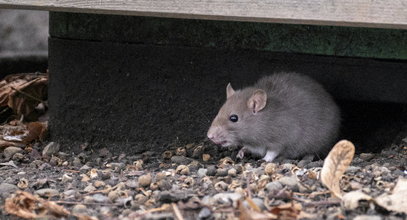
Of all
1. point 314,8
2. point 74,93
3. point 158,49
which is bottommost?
point 74,93

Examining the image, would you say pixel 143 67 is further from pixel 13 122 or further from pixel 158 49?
pixel 13 122

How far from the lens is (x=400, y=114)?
21.3 feet

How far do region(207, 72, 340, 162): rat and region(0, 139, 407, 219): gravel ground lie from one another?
21 centimetres

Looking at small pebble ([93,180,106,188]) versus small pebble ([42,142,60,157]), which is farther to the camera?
small pebble ([42,142,60,157])

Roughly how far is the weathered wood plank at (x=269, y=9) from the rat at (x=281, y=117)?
112 centimetres

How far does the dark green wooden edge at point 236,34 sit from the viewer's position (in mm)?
6184

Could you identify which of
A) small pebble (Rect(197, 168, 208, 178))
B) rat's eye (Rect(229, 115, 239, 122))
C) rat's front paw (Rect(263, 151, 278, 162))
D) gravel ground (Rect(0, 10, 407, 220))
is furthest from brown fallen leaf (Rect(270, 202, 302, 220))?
rat's eye (Rect(229, 115, 239, 122))

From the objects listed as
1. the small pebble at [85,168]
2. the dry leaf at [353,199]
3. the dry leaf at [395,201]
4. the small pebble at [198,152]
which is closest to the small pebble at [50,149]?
the small pebble at [85,168]

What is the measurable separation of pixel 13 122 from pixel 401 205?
481 centimetres

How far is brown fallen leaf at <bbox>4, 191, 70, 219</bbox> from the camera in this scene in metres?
4.00

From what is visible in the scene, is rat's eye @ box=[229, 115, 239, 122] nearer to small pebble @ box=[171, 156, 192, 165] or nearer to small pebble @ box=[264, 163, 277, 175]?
small pebble @ box=[171, 156, 192, 165]

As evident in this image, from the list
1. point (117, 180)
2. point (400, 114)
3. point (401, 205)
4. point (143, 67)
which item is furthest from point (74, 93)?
point (401, 205)

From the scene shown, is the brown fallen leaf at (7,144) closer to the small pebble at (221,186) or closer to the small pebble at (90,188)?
the small pebble at (90,188)

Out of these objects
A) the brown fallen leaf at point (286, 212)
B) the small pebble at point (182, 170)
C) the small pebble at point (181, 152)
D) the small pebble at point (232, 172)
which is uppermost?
the brown fallen leaf at point (286, 212)
